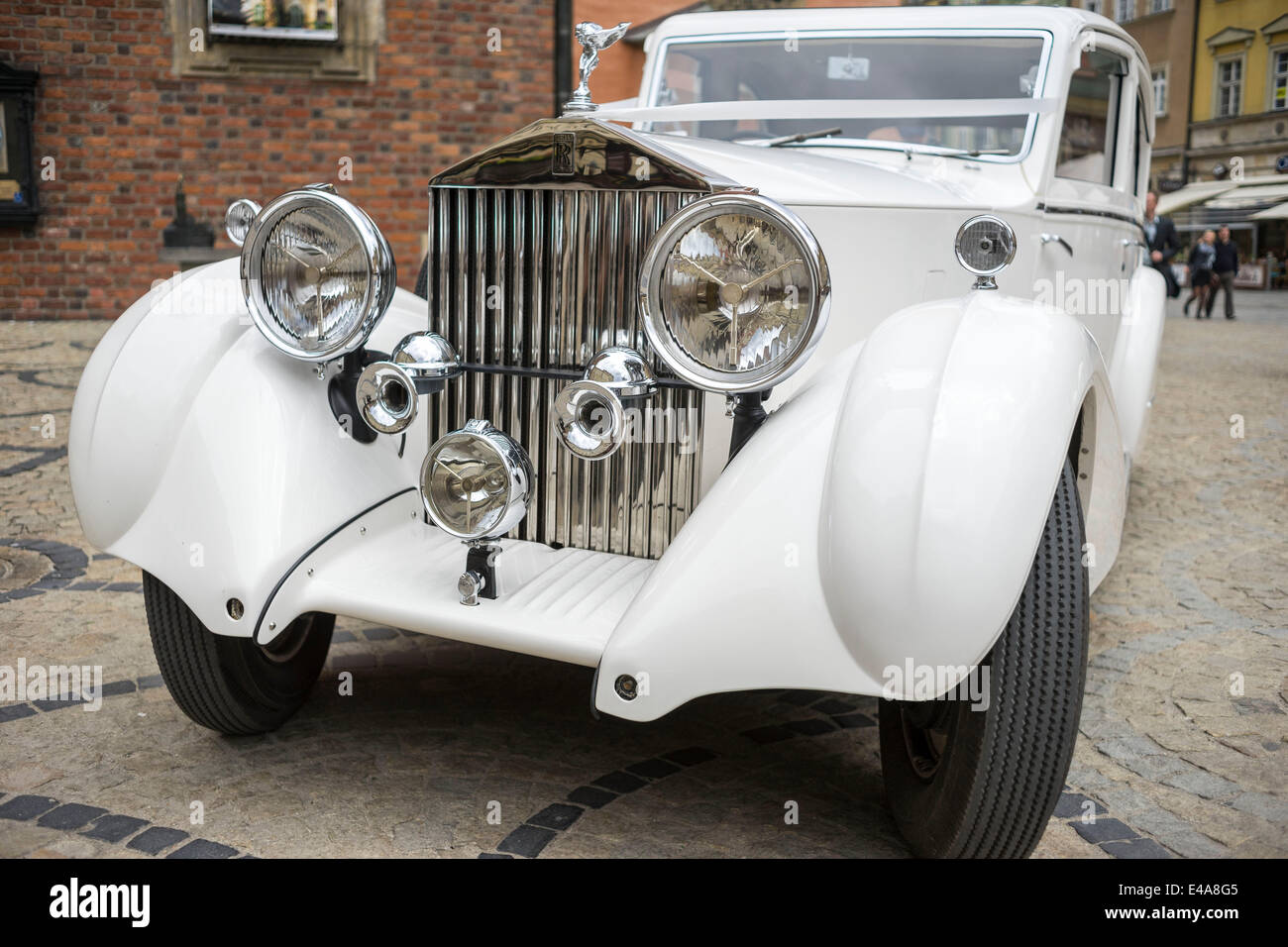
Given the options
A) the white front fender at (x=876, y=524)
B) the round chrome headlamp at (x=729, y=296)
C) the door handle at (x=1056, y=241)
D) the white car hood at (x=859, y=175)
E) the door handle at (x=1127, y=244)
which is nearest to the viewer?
the white front fender at (x=876, y=524)

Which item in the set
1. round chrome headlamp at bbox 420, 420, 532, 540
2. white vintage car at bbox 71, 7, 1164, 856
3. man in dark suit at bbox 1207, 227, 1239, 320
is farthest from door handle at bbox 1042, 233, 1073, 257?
man in dark suit at bbox 1207, 227, 1239, 320

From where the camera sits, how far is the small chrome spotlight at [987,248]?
2518 mm

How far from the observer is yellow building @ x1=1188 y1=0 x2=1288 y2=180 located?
87.3 ft

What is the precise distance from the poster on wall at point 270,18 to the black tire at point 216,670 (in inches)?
351

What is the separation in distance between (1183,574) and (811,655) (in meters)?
2.96

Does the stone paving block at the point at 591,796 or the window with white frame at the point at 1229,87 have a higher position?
the window with white frame at the point at 1229,87

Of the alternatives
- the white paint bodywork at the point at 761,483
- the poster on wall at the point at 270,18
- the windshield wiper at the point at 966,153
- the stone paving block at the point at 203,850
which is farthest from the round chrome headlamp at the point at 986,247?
the poster on wall at the point at 270,18

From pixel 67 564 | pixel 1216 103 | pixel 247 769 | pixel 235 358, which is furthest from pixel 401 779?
pixel 1216 103

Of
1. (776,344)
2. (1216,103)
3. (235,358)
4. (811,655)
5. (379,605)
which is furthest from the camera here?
(1216,103)

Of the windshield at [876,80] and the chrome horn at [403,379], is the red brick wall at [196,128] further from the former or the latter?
the chrome horn at [403,379]

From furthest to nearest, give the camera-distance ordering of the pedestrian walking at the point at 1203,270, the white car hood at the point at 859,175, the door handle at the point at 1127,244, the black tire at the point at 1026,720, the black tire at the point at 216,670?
the pedestrian walking at the point at 1203,270 → the door handle at the point at 1127,244 → the white car hood at the point at 859,175 → the black tire at the point at 216,670 → the black tire at the point at 1026,720

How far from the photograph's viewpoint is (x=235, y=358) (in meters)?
2.60

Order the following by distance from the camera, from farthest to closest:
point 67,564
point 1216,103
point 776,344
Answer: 1. point 1216,103
2. point 67,564
3. point 776,344
